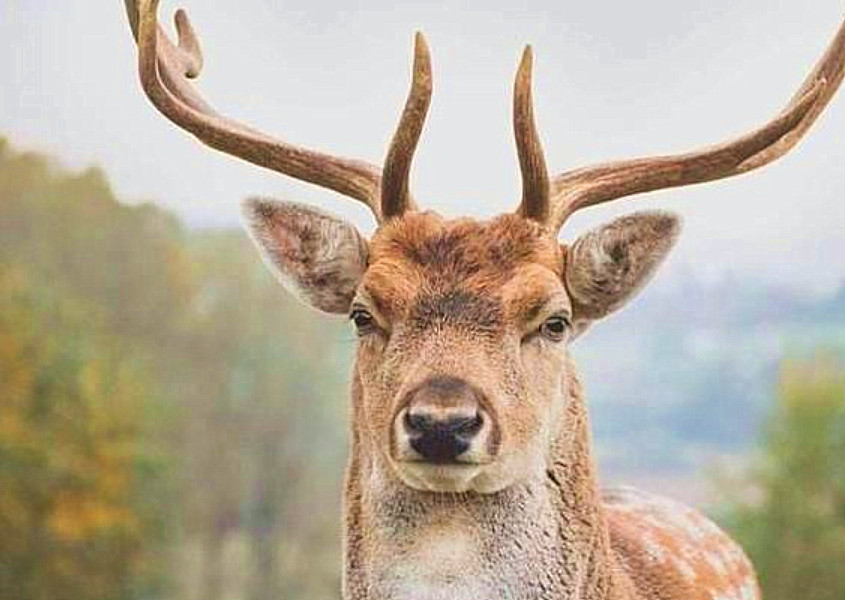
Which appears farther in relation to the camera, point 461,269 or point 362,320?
point 362,320

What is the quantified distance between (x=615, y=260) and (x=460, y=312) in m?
0.60

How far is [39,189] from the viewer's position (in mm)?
30656

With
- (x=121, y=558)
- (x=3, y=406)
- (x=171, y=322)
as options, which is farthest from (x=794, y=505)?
(x=171, y=322)

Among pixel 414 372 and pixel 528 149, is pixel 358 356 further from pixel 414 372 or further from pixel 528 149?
pixel 528 149

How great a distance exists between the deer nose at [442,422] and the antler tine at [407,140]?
847 mm

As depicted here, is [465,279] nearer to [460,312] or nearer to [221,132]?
[460,312]

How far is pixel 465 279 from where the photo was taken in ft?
17.0

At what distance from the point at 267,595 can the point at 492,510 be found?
24.8 m

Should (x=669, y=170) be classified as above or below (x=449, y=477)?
A: above

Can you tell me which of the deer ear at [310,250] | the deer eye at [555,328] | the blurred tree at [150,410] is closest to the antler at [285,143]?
the deer ear at [310,250]

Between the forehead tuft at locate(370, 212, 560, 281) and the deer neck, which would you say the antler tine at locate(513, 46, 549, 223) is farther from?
the deer neck

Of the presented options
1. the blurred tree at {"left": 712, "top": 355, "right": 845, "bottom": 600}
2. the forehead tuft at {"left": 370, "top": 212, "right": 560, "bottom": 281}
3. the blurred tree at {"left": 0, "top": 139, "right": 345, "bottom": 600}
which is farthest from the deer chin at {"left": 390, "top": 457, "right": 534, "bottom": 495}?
the blurred tree at {"left": 0, "top": 139, "right": 345, "bottom": 600}

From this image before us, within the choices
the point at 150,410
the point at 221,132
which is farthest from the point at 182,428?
the point at 221,132

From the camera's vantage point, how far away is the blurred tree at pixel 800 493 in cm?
2181
